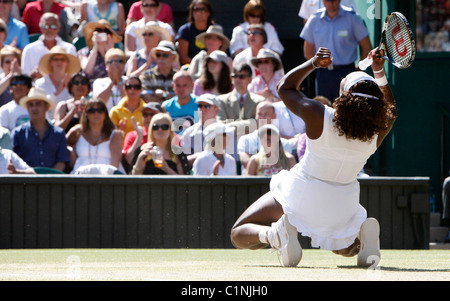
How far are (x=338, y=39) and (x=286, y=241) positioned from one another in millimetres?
6058

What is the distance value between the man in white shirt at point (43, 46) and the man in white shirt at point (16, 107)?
1.18 m

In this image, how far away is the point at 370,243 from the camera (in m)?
5.83

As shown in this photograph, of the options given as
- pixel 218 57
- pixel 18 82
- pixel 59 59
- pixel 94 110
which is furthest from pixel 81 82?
pixel 218 57

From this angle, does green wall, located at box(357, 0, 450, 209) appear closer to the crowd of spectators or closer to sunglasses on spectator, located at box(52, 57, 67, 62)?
the crowd of spectators

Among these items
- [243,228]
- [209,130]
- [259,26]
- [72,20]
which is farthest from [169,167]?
[72,20]

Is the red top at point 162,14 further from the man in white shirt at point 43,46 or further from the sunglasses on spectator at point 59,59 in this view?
the sunglasses on spectator at point 59,59

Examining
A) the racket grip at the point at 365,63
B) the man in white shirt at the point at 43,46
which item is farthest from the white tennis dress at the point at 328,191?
the man in white shirt at the point at 43,46

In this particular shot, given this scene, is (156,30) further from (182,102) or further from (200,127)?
(200,127)

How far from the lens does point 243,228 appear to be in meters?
6.19

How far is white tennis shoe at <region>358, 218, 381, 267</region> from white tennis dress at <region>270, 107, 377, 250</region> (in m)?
0.12

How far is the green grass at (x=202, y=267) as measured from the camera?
5012 mm

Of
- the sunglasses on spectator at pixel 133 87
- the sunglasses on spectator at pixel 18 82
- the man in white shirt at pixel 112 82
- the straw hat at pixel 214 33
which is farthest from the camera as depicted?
the straw hat at pixel 214 33

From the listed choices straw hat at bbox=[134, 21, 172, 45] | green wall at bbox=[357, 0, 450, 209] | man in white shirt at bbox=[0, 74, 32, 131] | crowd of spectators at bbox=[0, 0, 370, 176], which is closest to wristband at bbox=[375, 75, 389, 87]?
crowd of spectators at bbox=[0, 0, 370, 176]
